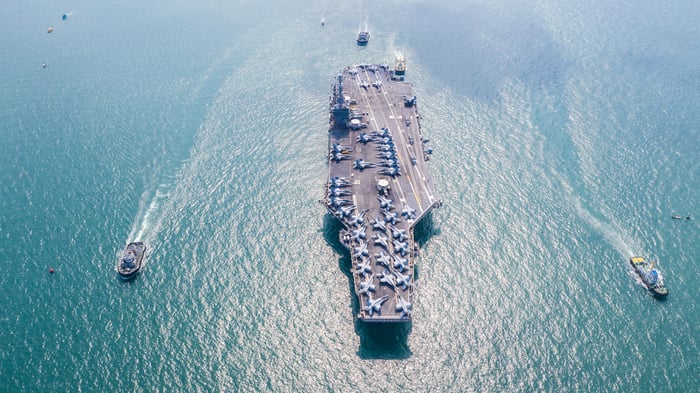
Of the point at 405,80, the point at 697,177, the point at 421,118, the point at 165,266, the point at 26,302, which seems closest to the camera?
the point at 26,302

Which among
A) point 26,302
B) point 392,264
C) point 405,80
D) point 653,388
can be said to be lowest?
point 653,388

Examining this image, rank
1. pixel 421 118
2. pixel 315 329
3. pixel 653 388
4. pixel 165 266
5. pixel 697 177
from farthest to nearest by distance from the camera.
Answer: pixel 421 118, pixel 697 177, pixel 165 266, pixel 315 329, pixel 653 388

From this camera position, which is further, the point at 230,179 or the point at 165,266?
the point at 230,179

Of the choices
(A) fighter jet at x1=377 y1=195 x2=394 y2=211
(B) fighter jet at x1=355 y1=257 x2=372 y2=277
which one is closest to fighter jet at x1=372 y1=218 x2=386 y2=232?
(A) fighter jet at x1=377 y1=195 x2=394 y2=211

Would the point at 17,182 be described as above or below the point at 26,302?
above

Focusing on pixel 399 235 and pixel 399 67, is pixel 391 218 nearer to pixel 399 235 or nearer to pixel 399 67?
pixel 399 235

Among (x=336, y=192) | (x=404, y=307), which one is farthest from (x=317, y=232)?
(x=404, y=307)

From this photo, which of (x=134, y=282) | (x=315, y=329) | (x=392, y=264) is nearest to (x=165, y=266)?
(x=134, y=282)

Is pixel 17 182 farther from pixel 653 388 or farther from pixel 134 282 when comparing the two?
pixel 653 388
